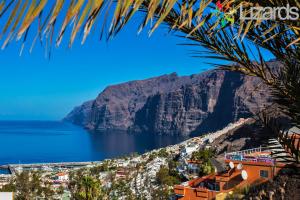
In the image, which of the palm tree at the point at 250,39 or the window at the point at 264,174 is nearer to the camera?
the palm tree at the point at 250,39

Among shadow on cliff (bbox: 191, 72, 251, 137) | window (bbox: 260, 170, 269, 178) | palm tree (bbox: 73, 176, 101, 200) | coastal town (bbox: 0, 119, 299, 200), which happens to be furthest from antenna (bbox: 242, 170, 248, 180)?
shadow on cliff (bbox: 191, 72, 251, 137)

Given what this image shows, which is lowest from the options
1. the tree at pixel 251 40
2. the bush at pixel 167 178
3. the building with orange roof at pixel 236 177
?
the bush at pixel 167 178

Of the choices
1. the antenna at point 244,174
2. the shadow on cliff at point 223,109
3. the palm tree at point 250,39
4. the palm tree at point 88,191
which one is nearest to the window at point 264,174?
the antenna at point 244,174

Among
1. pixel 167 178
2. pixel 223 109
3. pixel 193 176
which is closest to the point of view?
pixel 193 176

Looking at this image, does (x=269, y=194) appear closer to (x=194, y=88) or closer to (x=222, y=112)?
(x=222, y=112)

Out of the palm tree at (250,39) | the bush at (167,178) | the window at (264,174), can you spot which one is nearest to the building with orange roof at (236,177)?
the window at (264,174)

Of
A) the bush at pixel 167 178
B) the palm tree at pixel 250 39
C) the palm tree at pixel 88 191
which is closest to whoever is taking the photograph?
the palm tree at pixel 250 39

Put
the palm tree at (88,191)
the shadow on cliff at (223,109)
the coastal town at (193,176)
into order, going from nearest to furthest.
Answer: the palm tree at (88,191) < the coastal town at (193,176) < the shadow on cliff at (223,109)

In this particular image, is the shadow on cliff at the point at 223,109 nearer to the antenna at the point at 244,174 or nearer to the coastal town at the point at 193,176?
the coastal town at the point at 193,176

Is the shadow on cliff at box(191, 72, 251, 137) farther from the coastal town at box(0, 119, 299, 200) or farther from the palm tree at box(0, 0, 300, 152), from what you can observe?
the palm tree at box(0, 0, 300, 152)

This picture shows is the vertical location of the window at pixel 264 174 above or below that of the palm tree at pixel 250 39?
below

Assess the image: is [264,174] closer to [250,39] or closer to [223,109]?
[250,39]

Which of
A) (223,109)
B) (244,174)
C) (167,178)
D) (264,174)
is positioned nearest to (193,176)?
(167,178)

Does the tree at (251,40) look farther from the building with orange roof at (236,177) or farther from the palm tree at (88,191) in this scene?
the building with orange roof at (236,177)
